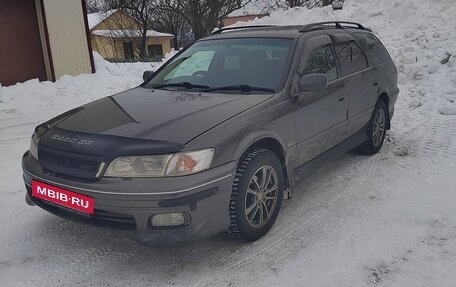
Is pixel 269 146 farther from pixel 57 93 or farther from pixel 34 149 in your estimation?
pixel 57 93

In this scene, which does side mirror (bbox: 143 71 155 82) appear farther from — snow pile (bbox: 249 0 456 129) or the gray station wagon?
snow pile (bbox: 249 0 456 129)

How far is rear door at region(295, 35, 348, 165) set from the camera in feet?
13.3

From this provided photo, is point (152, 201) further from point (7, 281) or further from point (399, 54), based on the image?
point (399, 54)

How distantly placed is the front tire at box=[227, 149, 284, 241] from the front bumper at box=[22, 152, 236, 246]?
8.1 inches

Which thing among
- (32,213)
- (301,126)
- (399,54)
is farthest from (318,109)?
(399,54)

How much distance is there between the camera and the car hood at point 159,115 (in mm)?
3156

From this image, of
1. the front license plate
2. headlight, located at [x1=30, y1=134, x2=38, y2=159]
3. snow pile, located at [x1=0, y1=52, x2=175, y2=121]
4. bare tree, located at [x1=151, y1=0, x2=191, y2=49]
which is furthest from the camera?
bare tree, located at [x1=151, y1=0, x2=191, y2=49]

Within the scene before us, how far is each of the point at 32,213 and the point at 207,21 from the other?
26.2 m

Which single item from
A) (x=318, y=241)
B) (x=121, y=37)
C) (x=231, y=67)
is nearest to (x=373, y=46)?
(x=231, y=67)

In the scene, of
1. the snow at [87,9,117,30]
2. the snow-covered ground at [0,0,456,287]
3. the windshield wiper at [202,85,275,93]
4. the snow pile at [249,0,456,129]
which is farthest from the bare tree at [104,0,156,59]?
the windshield wiper at [202,85,275,93]

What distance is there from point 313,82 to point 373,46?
91.0 inches

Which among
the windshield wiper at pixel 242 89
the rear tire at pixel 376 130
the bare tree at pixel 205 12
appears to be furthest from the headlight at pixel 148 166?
the bare tree at pixel 205 12

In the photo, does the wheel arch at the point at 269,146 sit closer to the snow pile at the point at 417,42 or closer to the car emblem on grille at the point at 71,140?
the car emblem on grille at the point at 71,140

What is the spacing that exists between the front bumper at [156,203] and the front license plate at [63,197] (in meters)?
0.04
